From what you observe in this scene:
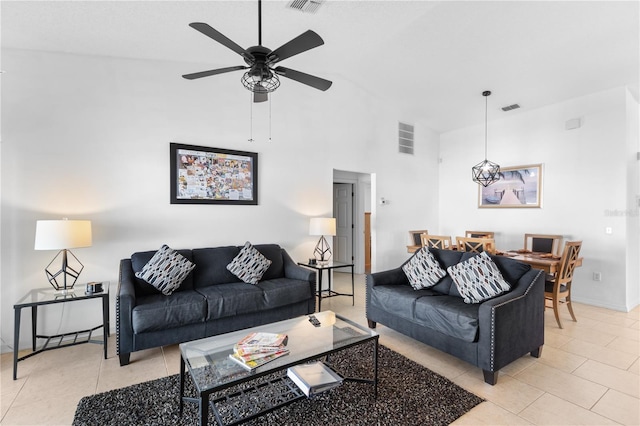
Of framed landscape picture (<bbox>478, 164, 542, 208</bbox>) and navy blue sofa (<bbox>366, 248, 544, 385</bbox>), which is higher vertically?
framed landscape picture (<bbox>478, 164, 542, 208</bbox>)

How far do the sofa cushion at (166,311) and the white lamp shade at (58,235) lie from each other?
0.76m

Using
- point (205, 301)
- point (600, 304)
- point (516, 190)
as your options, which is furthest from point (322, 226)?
point (600, 304)

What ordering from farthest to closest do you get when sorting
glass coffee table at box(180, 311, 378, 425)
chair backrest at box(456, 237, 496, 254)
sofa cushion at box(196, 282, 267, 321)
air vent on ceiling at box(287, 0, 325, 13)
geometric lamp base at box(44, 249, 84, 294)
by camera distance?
chair backrest at box(456, 237, 496, 254) → sofa cushion at box(196, 282, 267, 321) → geometric lamp base at box(44, 249, 84, 294) → air vent on ceiling at box(287, 0, 325, 13) → glass coffee table at box(180, 311, 378, 425)

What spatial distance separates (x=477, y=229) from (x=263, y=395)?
526 centimetres

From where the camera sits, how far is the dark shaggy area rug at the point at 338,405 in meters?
2.05

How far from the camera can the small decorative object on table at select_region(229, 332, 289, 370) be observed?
6.46 ft

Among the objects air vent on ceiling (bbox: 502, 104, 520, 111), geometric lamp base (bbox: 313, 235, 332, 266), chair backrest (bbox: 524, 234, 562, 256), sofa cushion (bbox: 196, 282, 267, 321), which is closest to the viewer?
sofa cushion (bbox: 196, 282, 267, 321)

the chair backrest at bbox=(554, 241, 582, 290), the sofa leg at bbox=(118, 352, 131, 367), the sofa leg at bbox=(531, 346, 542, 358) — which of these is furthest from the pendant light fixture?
the sofa leg at bbox=(118, 352, 131, 367)

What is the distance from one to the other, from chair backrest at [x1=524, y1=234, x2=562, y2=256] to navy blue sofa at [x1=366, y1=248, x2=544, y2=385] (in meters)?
2.37

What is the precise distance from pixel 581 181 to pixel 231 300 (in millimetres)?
Answer: 5219

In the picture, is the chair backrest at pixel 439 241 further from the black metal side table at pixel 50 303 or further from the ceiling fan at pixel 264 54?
the black metal side table at pixel 50 303

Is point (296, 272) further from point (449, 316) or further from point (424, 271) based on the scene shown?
point (449, 316)

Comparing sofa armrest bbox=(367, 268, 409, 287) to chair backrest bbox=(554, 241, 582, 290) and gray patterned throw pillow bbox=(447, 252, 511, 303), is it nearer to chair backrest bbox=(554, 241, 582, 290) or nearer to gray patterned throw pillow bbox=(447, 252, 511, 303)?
gray patterned throw pillow bbox=(447, 252, 511, 303)

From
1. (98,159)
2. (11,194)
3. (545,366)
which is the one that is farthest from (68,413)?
(545,366)
